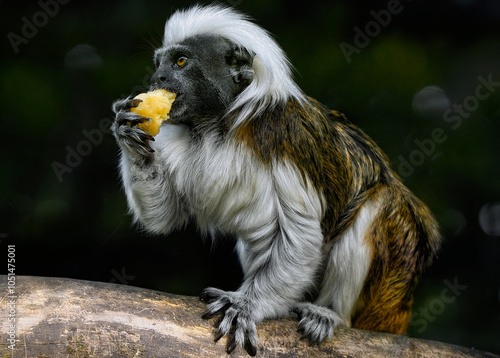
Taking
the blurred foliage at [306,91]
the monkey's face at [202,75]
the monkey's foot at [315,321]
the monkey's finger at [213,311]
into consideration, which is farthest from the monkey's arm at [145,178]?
the blurred foliage at [306,91]

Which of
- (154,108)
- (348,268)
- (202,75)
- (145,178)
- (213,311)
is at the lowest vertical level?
(213,311)

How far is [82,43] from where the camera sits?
478cm

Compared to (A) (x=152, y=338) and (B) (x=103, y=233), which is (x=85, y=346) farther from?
(B) (x=103, y=233)

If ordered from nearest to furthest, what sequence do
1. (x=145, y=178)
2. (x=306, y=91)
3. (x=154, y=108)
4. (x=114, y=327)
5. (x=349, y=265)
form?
(x=114, y=327), (x=154, y=108), (x=145, y=178), (x=349, y=265), (x=306, y=91)

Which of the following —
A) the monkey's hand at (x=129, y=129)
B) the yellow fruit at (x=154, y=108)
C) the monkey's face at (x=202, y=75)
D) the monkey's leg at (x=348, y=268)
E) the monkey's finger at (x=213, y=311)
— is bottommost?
the monkey's finger at (x=213, y=311)

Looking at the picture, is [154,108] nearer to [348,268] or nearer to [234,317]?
[234,317]

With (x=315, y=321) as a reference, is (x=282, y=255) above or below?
above

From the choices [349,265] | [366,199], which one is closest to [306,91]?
[366,199]

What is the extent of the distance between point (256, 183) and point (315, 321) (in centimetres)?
83

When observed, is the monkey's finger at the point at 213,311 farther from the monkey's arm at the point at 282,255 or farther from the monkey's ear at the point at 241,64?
the monkey's ear at the point at 241,64

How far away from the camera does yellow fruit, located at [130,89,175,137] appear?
3.00 metres

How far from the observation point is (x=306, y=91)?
4855 millimetres

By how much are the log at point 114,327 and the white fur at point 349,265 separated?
405 millimetres

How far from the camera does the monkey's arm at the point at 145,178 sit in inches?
123
